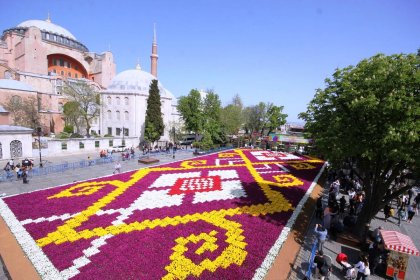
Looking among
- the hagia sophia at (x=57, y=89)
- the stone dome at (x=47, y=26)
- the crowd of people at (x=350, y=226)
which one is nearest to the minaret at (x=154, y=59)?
the hagia sophia at (x=57, y=89)

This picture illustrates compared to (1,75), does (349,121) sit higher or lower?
lower

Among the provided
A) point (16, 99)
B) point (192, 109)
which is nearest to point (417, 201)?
point (192, 109)

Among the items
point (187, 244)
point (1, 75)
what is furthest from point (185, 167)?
point (1, 75)

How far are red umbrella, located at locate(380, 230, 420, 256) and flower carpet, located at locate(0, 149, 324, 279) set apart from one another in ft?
13.1

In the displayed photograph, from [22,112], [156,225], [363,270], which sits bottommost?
[363,270]

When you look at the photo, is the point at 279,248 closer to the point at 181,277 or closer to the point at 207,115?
the point at 181,277

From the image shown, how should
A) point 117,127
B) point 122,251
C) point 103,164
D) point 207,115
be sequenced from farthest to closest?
point 117,127 < point 207,115 < point 103,164 < point 122,251

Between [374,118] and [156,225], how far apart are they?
11.1 metres

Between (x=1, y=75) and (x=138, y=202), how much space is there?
2090 inches

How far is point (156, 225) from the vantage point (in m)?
11.6

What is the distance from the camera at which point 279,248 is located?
9906mm

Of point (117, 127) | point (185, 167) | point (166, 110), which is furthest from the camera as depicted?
point (166, 110)

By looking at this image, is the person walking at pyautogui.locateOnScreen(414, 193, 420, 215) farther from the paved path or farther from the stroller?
the paved path

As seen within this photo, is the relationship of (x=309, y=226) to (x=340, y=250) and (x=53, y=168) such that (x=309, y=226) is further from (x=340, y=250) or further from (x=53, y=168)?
(x=53, y=168)
